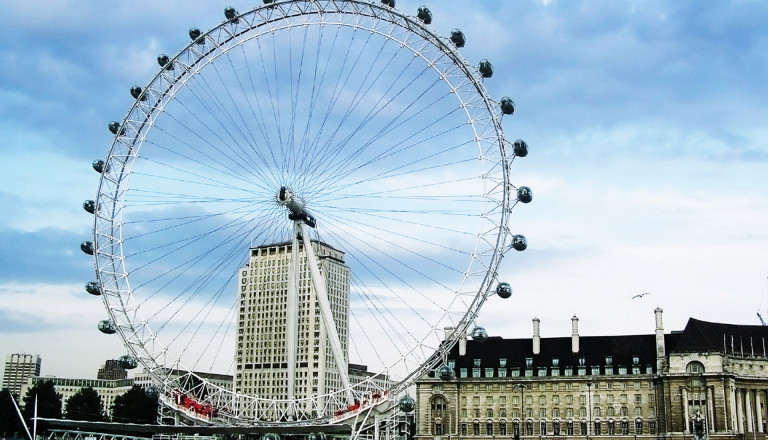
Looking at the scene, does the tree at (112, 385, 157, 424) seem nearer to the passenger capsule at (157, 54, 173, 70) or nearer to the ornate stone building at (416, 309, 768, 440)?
the ornate stone building at (416, 309, 768, 440)

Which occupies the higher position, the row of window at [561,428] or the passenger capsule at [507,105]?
the passenger capsule at [507,105]

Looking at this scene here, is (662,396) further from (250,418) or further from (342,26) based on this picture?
(342,26)

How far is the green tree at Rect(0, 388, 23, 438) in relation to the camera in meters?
132

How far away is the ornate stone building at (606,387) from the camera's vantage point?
11444 centimetres

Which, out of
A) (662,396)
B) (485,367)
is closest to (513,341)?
(485,367)

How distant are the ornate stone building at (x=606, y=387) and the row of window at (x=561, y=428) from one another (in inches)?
5.4

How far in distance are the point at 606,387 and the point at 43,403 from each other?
8131cm

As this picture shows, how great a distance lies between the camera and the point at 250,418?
65.4 meters

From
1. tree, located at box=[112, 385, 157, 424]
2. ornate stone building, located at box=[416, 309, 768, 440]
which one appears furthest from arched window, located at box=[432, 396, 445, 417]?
tree, located at box=[112, 385, 157, 424]

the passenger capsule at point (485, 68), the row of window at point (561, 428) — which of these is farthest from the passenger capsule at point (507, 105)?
the row of window at point (561, 428)

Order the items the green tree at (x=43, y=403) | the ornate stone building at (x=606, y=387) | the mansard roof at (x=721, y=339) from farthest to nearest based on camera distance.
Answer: the green tree at (x=43, y=403) < the mansard roof at (x=721, y=339) < the ornate stone building at (x=606, y=387)

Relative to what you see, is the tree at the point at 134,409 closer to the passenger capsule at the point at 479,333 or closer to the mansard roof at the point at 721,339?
the mansard roof at the point at 721,339

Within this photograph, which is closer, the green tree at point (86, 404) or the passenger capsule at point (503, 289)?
the passenger capsule at point (503, 289)

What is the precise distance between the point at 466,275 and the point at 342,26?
1930 centimetres
